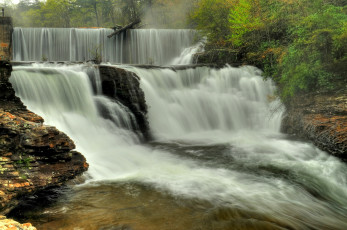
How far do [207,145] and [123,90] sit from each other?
148 inches

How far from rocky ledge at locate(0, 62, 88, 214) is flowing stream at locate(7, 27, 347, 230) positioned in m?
0.39

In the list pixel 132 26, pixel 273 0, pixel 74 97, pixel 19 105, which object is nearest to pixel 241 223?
pixel 19 105

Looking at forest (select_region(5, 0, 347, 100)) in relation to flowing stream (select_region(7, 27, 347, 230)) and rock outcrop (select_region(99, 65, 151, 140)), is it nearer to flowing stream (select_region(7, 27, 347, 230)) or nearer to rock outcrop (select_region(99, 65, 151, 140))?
flowing stream (select_region(7, 27, 347, 230))

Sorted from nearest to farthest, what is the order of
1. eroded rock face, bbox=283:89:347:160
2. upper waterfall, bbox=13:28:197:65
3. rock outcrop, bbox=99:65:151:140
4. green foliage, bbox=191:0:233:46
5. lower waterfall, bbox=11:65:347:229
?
lower waterfall, bbox=11:65:347:229 → eroded rock face, bbox=283:89:347:160 → rock outcrop, bbox=99:65:151:140 → green foliage, bbox=191:0:233:46 → upper waterfall, bbox=13:28:197:65

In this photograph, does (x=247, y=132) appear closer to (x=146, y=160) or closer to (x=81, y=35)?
(x=146, y=160)

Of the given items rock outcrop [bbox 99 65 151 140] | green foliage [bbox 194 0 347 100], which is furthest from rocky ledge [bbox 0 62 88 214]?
green foliage [bbox 194 0 347 100]

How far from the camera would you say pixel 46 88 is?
8.29 meters

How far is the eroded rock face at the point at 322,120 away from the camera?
685cm

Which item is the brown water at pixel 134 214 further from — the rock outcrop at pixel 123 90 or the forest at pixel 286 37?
the forest at pixel 286 37

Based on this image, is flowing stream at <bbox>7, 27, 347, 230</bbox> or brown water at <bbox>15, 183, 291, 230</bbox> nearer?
brown water at <bbox>15, 183, 291, 230</bbox>

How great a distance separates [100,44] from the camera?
66.7 ft

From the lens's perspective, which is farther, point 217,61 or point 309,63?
point 217,61

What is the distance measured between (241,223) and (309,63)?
7392 millimetres

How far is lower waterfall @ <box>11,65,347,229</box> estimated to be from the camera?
4668 mm
